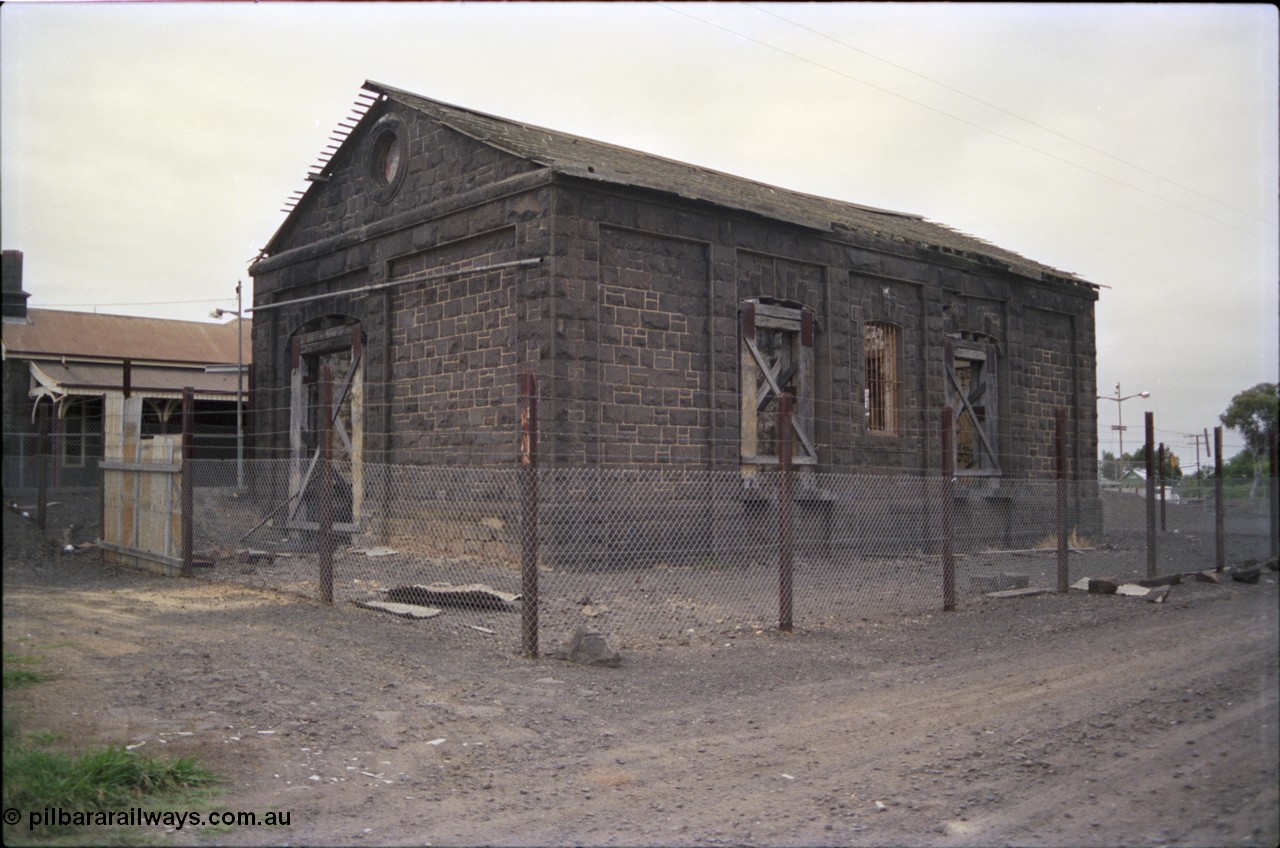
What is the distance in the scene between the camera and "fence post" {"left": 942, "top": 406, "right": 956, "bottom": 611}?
11.0m

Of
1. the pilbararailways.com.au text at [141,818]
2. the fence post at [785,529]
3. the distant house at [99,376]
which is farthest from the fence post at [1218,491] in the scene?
the distant house at [99,376]

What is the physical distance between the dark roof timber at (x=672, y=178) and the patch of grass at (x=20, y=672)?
26.8ft

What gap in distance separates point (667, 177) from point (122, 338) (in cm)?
2012

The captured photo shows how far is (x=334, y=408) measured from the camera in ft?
56.7

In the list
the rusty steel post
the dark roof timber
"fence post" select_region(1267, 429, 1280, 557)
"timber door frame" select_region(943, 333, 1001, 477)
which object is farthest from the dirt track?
"timber door frame" select_region(943, 333, 1001, 477)

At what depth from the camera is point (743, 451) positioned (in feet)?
49.7

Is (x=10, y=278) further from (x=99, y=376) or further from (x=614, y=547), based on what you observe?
(x=99, y=376)

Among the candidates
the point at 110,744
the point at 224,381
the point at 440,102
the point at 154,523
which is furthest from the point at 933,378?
the point at 224,381

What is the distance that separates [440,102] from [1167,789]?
14814 millimetres

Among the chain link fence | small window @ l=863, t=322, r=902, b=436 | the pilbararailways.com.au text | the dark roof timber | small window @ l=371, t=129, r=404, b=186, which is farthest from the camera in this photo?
small window @ l=863, t=322, r=902, b=436

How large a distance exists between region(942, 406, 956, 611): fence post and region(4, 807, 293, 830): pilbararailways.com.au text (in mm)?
8003

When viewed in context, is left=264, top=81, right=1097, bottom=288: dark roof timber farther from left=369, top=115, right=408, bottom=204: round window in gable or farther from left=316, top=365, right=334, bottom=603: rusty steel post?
left=316, top=365, right=334, bottom=603: rusty steel post

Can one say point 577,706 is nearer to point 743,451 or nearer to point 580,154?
point 743,451

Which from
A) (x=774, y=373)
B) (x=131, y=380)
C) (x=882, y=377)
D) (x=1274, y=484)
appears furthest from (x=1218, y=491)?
(x=131, y=380)
